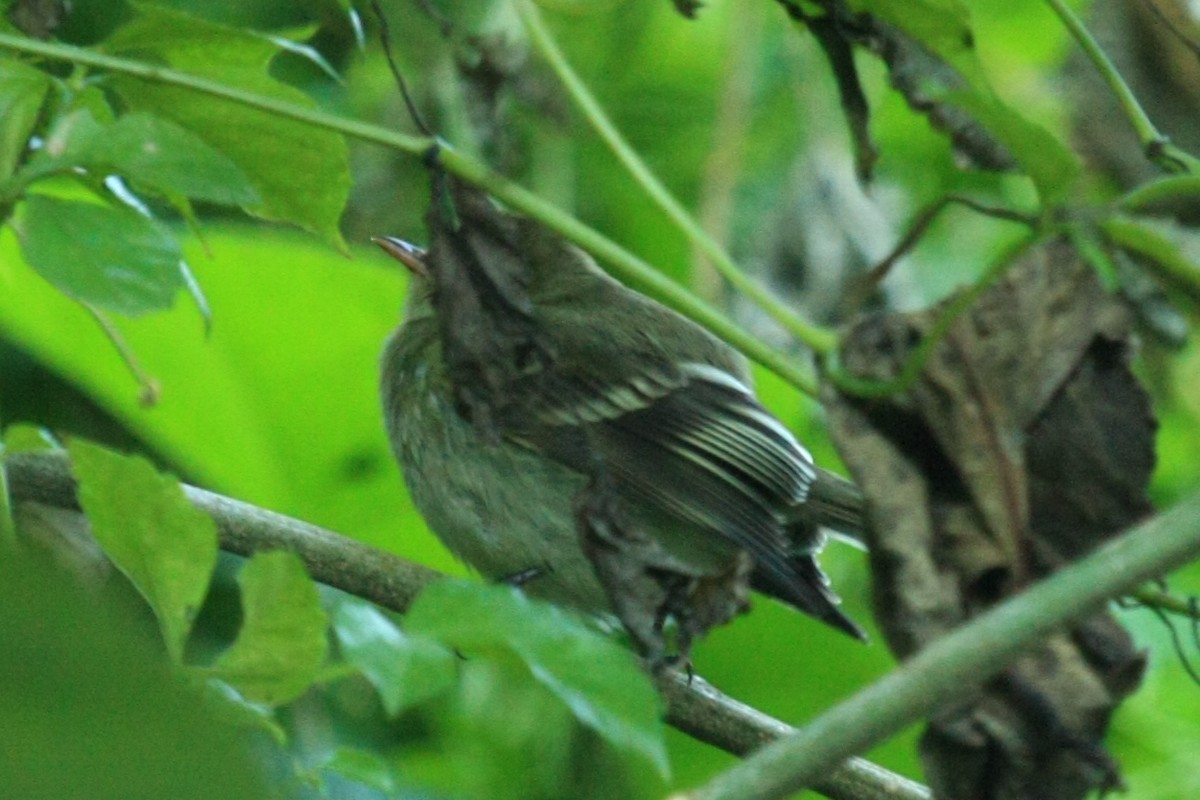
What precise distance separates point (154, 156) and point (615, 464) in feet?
5.05

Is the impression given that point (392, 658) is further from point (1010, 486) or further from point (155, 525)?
point (1010, 486)

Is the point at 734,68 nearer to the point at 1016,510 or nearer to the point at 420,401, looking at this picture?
the point at 420,401

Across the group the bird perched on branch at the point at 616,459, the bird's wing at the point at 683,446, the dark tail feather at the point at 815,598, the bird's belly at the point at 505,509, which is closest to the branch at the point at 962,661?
the bird perched on branch at the point at 616,459

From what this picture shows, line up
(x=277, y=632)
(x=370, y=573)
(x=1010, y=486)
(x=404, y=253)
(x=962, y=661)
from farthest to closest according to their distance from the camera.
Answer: (x=404, y=253), (x=370, y=573), (x=1010, y=486), (x=277, y=632), (x=962, y=661)

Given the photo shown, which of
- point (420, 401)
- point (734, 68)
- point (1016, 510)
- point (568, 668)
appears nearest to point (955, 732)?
point (1016, 510)

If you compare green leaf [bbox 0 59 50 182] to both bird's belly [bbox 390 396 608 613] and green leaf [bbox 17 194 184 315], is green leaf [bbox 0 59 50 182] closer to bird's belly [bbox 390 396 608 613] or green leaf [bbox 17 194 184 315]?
green leaf [bbox 17 194 184 315]

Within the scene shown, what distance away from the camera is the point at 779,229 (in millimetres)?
4168

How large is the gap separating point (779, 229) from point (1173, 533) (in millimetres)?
3288

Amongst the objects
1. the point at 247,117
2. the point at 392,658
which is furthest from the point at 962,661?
the point at 247,117

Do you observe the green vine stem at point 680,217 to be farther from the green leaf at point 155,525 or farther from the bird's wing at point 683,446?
the bird's wing at point 683,446

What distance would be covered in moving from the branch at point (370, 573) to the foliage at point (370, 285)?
0.18 meters

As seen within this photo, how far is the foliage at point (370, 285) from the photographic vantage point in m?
0.99

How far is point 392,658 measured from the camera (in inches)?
36.8

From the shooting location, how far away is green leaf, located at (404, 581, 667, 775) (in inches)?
34.9
